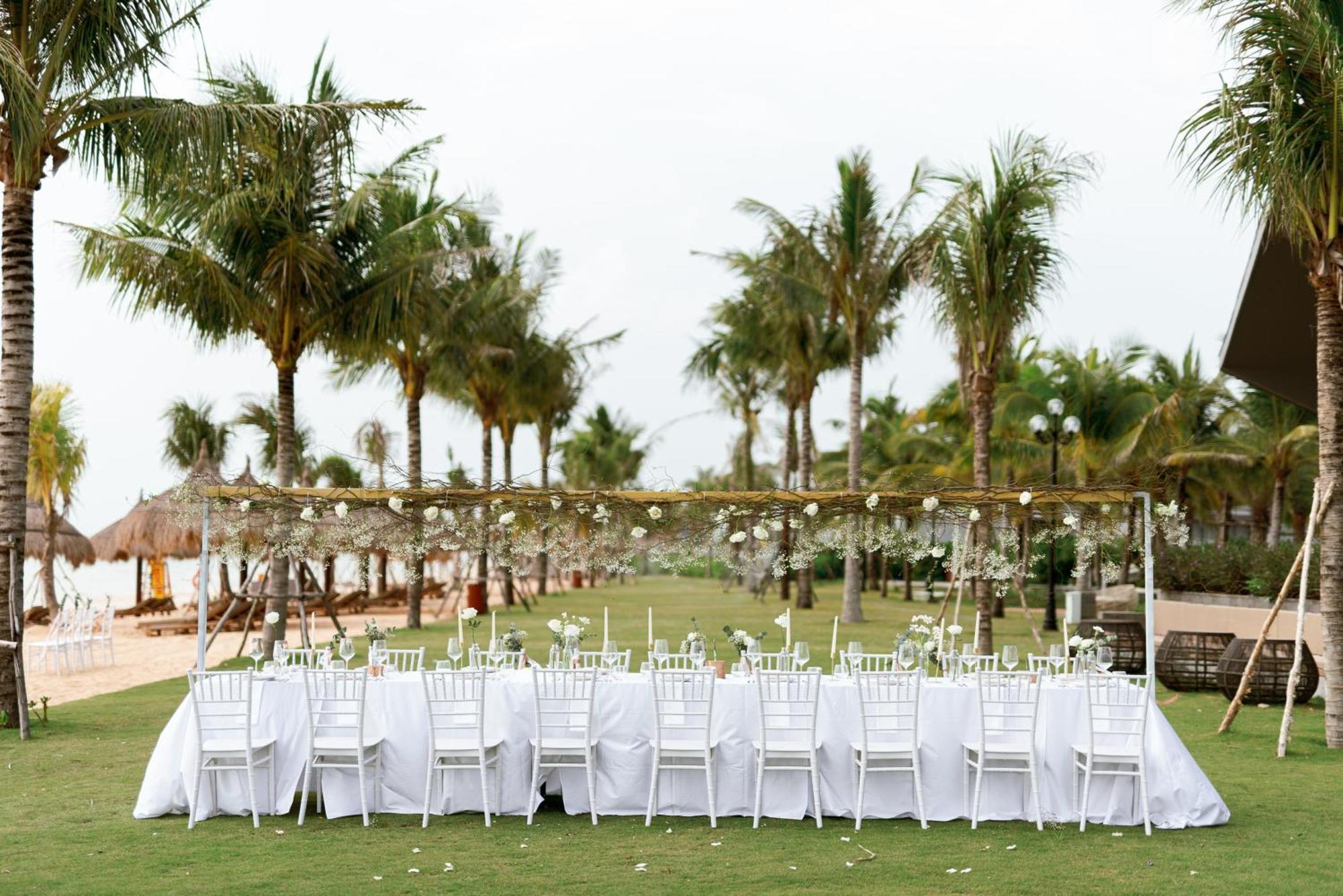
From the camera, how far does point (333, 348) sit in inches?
747

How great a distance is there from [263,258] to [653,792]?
38.9 feet

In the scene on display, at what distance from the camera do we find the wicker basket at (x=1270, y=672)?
13750 mm

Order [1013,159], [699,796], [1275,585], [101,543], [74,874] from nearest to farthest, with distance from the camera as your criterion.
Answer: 1. [74,874]
2. [699,796]
3. [1013,159]
4. [1275,585]
5. [101,543]

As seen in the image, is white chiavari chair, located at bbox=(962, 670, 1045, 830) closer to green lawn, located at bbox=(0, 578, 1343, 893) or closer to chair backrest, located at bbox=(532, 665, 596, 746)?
green lawn, located at bbox=(0, 578, 1343, 893)

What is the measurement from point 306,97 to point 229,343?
4.06 m

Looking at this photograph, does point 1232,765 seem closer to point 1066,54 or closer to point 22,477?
point 1066,54

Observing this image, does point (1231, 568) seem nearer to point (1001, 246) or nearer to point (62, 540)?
point (1001, 246)

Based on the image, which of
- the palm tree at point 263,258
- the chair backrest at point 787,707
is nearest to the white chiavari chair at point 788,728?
the chair backrest at point 787,707

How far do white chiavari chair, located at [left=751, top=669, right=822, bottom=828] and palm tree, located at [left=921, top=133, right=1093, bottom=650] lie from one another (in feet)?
27.6

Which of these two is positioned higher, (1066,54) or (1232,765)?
(1066,54)

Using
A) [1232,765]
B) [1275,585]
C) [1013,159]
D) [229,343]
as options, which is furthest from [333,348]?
[1275,585]

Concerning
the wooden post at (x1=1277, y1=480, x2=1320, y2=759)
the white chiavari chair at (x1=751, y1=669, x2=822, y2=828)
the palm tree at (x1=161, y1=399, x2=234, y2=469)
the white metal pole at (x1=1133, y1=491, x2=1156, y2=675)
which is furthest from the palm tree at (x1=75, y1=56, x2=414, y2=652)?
the palm tree at (x1=161, y1=399, x2=234, y2=469)

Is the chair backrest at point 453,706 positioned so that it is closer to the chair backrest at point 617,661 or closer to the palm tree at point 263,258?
the chair backrest at point 617,661

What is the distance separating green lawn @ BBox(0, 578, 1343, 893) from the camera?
6.58 metres
